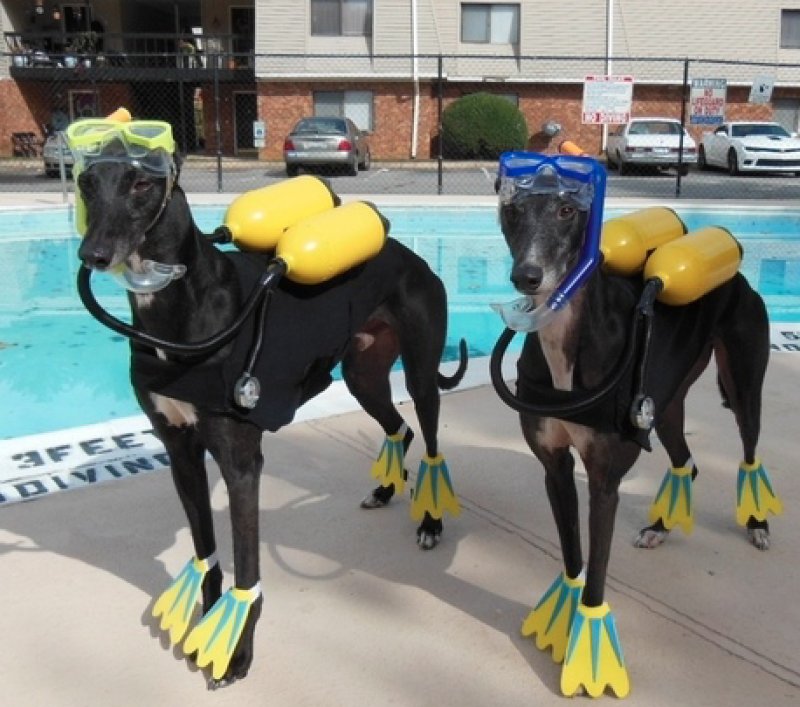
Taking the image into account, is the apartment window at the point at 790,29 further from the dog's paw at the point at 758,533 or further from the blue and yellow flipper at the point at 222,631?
the blue and yellow flipper at the point at 222,631

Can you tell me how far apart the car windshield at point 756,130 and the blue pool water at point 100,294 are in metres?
8.87

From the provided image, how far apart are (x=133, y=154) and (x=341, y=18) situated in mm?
26044

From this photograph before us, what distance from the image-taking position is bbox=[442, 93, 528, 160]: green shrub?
2473 centimetres

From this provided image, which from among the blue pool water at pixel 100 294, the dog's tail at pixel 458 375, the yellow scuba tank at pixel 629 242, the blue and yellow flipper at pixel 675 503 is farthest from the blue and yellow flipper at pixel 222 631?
the blue pool water at pixel 100 294

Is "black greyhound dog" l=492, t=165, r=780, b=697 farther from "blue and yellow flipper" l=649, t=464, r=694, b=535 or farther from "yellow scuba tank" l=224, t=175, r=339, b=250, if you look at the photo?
"yellow scuba tank" l=224, t=175, r=339, b=250

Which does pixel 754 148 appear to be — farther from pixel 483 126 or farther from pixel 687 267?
pixel 687 267

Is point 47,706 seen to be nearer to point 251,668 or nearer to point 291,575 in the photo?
point 251,668

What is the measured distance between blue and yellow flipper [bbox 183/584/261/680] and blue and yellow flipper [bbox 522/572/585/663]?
94cm

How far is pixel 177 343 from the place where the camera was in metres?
2.60

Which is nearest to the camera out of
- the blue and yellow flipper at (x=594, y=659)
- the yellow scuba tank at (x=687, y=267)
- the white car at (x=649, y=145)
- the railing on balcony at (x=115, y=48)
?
the blue and yellow flipper at (x=594, y=659)

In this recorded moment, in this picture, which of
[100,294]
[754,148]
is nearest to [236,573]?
[100,294]

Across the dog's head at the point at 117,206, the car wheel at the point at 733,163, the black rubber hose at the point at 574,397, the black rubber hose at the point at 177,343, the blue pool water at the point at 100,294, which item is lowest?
the blue pool water at the point at 100,294

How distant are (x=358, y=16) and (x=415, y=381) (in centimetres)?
2502

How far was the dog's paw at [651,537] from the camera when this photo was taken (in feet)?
12.1
